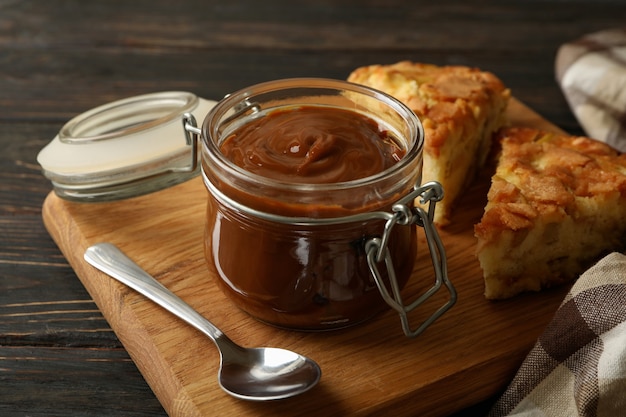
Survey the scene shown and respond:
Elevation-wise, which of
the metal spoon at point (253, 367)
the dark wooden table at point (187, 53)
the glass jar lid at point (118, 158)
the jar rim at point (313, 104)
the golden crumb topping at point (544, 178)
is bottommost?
the dark wooden table at point (187, 53)

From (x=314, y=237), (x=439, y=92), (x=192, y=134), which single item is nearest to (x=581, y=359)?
(x=314, y=237)

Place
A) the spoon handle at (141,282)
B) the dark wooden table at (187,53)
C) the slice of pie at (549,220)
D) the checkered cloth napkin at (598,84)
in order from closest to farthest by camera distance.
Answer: the spoon handle at (141,282) < the slice of pie at (549,220) < the dark wooden table at (187,53) < the checkered cloth napkin at (598,84)

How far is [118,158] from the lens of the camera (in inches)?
103

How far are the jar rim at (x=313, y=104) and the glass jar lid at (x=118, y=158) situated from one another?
306 mm

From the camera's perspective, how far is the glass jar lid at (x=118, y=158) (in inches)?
103

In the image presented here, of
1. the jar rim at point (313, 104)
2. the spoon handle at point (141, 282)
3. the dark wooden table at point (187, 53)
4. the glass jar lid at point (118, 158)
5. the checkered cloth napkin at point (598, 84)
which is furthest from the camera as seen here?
the checkered cloth napkin at point (598, 84)

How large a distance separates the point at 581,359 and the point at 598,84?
1576mm

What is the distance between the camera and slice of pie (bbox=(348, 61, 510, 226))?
2643 millimetres

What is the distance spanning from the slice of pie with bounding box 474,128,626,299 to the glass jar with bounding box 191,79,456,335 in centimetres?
26

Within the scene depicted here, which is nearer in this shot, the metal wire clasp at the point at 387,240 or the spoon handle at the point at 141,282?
the metal wire clasp at the point at 387,240

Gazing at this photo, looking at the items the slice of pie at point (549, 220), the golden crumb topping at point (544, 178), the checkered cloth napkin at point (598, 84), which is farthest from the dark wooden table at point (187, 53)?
the slice of pie at point (549, 220)

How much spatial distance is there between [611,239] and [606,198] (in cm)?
16

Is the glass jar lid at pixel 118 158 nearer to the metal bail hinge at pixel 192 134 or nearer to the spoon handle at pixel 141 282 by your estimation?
the metal bail hinge at pixel 192 134

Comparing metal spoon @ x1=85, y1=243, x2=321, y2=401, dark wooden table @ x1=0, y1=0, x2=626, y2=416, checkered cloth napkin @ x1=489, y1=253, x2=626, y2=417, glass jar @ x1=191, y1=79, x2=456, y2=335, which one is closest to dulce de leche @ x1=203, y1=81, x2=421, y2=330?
glass jar @ x1=191, y1=79, x2=456, y2=335
